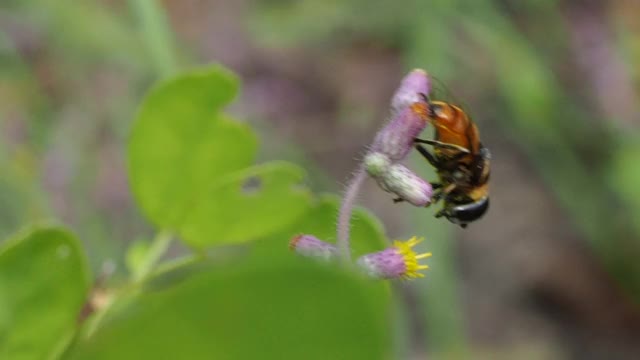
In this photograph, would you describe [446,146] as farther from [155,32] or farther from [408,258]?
[155,32]

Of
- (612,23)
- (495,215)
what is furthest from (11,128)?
(612,23)

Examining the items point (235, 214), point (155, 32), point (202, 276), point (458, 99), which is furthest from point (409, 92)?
point (458, 99)

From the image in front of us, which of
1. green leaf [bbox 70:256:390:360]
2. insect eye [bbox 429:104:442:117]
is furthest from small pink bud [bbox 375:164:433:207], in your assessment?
green leaf [bbox 70:256:390:360]

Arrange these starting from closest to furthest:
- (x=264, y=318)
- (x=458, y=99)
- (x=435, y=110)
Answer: (x=264, y=318)
(x=435, y=110)
(x=458, y=99)

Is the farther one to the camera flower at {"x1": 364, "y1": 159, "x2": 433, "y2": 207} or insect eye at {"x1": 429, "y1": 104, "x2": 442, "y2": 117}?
insect eye at {"x1": 429, "y1": 104, "x2": 442, "y2": 117}

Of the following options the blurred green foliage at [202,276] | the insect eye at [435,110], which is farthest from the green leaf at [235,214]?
the insect eye at [435,110]

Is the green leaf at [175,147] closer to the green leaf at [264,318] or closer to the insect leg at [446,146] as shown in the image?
the insect leg at [446,146]

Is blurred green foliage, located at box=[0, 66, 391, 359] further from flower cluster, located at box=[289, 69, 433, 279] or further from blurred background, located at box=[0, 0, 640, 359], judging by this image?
blurred background, located at box=[0, 0, 640, 359]
